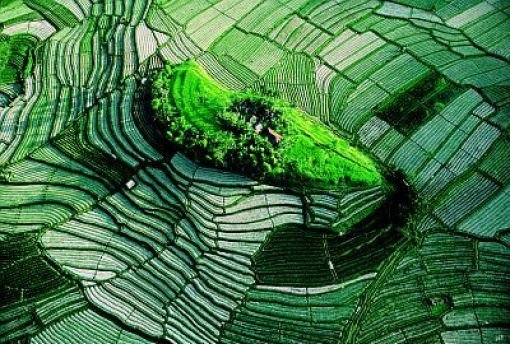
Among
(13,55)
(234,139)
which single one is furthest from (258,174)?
(13,55)

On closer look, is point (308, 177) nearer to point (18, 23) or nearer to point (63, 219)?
point (63, 219)

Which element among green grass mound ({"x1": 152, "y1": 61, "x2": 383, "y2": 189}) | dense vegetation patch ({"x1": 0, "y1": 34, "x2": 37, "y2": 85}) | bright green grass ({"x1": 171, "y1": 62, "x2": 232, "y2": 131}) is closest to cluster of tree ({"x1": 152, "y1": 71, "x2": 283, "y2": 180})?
green grass mound ({"x1": 152, "y1": 61, "x2": 383, "y2": 189})

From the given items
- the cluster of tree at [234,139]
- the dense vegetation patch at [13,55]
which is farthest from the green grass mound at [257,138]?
the dense vegetation patch at [13,55]

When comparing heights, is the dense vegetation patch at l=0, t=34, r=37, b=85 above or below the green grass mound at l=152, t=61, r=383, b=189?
above

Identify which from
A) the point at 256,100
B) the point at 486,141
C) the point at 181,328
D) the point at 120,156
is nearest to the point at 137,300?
the point at 181,328

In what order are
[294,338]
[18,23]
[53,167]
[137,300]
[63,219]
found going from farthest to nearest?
[18,23] → [53,167] → [63,219] → [137,300] → [294,338]

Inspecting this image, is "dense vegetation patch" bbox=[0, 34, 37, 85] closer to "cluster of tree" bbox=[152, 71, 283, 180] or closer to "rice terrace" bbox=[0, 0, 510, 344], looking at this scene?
"rice terrace" bbox=[0, 0, 510, 344]
